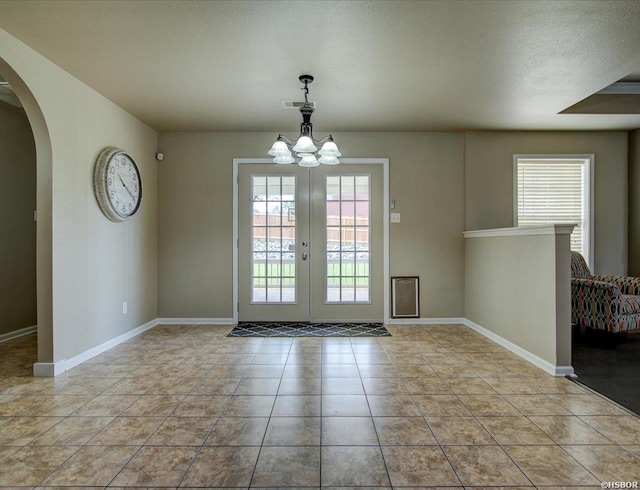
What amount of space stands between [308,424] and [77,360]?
2379mm

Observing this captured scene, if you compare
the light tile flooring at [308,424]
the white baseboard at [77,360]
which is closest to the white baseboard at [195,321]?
the white baseboard at [77,360]

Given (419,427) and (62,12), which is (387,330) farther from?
(62,12)

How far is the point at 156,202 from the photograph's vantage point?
16.3 feet

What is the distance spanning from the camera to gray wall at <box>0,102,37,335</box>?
4.30m

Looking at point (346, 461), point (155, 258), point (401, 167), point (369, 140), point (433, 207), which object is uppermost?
point (369, 140)

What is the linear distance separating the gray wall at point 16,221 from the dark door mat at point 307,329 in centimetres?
255

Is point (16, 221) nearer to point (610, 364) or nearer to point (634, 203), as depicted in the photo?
point (610, 364)

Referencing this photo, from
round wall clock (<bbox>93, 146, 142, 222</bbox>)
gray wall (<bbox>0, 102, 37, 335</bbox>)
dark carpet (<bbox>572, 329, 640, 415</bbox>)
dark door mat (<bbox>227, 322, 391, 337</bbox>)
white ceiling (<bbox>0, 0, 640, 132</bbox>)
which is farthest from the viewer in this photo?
dark door mat (<bbox>227, 322, 391, 337</bbox>)

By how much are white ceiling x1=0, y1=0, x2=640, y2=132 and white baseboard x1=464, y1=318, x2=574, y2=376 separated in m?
2.50

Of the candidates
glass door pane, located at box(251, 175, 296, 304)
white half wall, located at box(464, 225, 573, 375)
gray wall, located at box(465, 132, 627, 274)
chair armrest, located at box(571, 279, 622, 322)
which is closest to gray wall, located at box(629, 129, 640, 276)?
gray wall, located at box(465, 132, 627, 274)

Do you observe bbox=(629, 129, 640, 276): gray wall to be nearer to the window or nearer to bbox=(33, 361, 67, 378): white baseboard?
the window

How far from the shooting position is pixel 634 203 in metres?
4.95

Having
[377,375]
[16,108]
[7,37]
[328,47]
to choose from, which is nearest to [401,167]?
[328,47]

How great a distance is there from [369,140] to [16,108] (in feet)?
14.1
